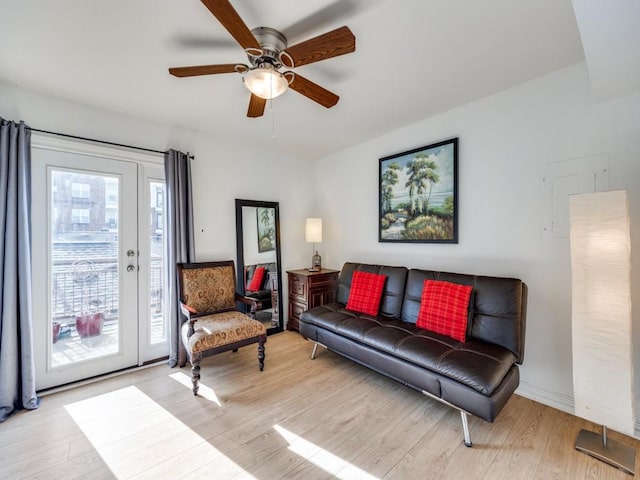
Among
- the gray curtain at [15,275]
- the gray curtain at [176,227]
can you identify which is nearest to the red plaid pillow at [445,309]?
the gray curtain at [176,227]

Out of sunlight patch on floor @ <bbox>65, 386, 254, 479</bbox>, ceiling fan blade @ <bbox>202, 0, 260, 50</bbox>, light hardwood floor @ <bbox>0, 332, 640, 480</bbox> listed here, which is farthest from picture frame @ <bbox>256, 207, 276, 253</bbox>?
ceiling fan blade @ <bbox>202, 0, 260, 50</bbox>

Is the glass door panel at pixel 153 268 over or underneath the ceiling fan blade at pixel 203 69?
underneath

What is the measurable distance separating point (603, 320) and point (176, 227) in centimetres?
351

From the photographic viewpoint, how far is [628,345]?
1562 millimetres

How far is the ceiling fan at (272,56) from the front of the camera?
1376 millimetres

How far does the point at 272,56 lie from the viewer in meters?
1.68

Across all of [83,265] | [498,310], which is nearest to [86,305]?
[83,265]

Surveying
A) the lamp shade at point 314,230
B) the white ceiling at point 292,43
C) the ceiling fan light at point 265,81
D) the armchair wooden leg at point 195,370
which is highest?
the white ceiling at point 292,43

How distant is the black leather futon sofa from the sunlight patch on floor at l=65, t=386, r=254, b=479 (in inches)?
49.1

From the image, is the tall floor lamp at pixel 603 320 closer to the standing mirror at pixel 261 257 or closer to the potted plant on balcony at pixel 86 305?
the standing mirror at pixel 261 257

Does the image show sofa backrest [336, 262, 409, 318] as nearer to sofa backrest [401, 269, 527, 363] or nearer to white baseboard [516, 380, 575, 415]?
sofa backrest [401, 269, 527, 363]

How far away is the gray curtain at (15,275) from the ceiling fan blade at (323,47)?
7.54 ft

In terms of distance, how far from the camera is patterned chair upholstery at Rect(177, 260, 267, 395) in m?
2.37

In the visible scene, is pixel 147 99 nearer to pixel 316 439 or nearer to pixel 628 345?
pixel 316 439
